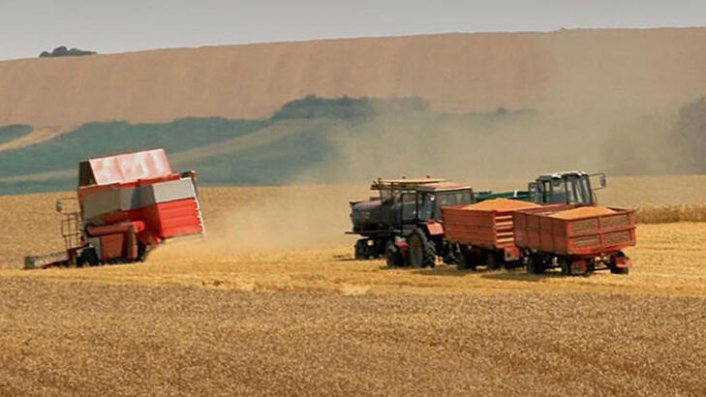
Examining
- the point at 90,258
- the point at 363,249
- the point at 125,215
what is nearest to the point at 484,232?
the point at 363,249

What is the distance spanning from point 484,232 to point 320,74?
99720mm

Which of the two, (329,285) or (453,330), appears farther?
(329,285)

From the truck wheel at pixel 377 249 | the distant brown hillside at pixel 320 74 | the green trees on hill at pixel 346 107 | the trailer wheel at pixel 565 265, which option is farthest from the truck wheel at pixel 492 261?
the green trees on hill at pixel 346 107

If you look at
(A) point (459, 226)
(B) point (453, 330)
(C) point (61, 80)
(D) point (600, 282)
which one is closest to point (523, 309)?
(B) point (453, 330)

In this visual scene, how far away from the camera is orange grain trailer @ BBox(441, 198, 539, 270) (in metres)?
35.2

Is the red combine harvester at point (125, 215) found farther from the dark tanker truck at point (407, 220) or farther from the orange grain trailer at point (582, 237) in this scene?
the orange grain trailer at point (582, 237)

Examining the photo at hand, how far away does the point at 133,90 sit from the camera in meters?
138

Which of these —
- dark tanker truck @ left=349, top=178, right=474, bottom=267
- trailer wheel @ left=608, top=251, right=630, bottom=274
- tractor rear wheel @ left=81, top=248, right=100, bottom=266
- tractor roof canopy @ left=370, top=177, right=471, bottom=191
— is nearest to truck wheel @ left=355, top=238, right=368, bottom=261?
dark tanker truck @ left=349, top=178, right=474, bottom=267

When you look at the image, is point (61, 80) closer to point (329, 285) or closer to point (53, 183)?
point (53, 183)

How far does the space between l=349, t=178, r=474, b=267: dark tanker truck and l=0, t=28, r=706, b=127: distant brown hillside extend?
226 feet

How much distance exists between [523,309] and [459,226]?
33.8 ft

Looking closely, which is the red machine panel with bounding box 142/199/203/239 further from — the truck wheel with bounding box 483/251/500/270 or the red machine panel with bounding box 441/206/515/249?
the truck wheel with bounding box 483/251/500/270

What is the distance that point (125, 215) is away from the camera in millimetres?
44500

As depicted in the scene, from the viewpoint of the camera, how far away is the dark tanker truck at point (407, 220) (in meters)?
37.9
